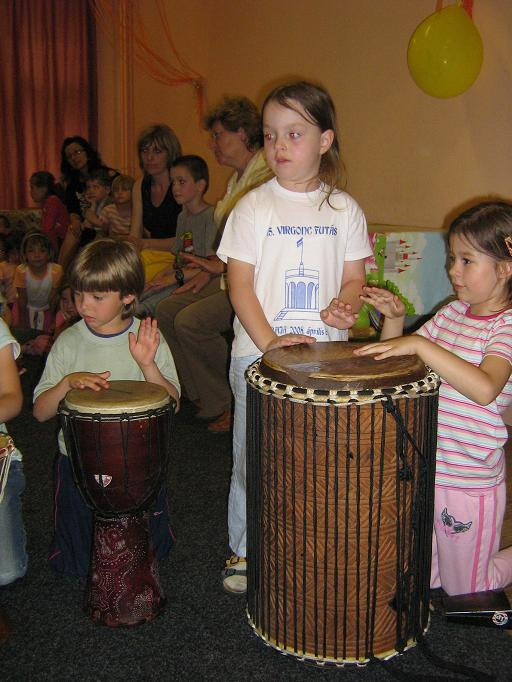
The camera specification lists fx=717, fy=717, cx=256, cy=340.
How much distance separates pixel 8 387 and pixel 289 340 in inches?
30.0

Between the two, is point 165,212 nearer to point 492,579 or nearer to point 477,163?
point 477,163

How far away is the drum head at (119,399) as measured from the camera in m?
1.82

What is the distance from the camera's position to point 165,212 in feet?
14.0

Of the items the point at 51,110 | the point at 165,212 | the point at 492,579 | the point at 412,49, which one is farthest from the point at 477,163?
the point at 51,110

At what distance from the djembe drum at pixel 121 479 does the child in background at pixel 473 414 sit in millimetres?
690

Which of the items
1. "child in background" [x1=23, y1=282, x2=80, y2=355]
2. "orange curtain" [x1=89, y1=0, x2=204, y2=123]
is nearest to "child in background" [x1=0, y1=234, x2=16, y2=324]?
"child in background" [x1=23, y1=282, x2=80, y2=355]

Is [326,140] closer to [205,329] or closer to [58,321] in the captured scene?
[205,329]

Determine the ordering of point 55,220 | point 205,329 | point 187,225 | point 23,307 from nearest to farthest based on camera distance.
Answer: point 205,329 < point 187,225 < point 23,307 < point 55,220

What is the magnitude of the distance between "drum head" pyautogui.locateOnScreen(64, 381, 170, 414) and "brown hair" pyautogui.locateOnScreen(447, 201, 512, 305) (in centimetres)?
91

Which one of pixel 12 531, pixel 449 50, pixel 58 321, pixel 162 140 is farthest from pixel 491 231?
pixel 58 321

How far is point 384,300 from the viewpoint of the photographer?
1.95m

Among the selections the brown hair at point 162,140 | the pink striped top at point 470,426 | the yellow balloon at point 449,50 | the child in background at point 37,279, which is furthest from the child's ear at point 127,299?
the child in background at point 37,279

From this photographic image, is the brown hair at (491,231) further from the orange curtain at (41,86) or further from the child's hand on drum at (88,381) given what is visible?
the orange curtain at (41,86)

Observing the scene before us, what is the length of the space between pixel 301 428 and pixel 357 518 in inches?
9.7
